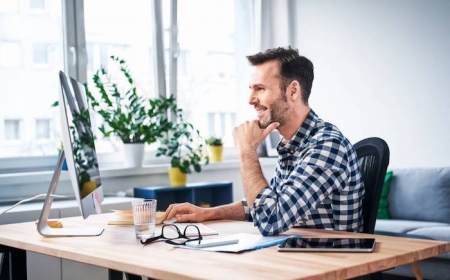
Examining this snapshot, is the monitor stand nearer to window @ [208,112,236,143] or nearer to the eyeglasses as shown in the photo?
the eyeglasses

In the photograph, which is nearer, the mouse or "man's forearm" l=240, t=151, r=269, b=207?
"man's forearm" l=240, t=151, r=269, b=207

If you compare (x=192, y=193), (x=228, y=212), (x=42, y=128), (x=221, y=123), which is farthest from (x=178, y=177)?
(x=228, y=212)

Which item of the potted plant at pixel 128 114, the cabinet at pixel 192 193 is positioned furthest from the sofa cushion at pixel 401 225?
the potted plant at pixel 128 114

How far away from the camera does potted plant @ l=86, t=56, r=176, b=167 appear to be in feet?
15.2

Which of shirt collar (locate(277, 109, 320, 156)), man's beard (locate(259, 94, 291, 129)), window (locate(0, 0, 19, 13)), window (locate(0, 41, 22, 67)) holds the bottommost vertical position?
shirt collar (locate(277, 109, 320, 156))

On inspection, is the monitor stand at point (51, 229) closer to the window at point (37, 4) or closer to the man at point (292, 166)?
the man at point (292, 166)

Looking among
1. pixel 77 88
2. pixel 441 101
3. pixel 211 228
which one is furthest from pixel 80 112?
pixel 441 101

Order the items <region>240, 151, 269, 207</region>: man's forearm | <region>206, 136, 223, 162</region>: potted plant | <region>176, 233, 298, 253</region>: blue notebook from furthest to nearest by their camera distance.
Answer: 1. <region>206, 136, 223, 162</region>: potted plant
2. <region>240, 151, 269, 207</region>: man's forearm
3. <region>176, 233, 298, 253</region>: blue notebook

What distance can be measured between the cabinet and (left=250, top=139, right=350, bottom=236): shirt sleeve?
2.46 m

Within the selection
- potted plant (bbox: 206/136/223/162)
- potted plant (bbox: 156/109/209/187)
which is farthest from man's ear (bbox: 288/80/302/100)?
potted plant (bbox: 206/136/223/162)

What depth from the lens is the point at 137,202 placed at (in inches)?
82.3

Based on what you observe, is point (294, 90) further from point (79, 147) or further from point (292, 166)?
point (79, 147)

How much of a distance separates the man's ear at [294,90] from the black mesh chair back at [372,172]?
11.6 inches

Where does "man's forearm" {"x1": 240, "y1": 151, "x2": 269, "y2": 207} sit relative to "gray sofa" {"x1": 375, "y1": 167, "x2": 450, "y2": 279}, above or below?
above
